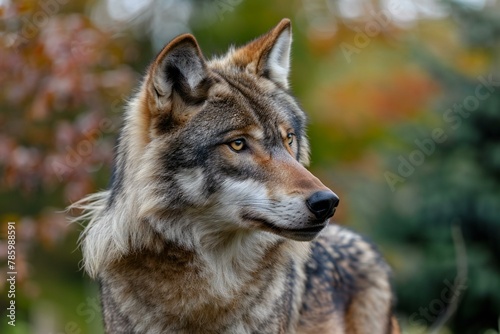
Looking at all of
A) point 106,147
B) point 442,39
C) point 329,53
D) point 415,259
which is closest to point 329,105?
point 329,53

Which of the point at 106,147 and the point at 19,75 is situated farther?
the point at 106,147

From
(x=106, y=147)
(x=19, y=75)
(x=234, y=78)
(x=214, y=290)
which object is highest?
(x=234, y=78)

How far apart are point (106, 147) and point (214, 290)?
4237mm

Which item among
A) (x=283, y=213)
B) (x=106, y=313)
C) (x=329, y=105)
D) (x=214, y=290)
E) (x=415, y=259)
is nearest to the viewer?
(x=283, y=213)

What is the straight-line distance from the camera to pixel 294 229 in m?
3.99

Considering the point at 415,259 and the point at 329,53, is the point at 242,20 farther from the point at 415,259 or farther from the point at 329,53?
the point at 415,259

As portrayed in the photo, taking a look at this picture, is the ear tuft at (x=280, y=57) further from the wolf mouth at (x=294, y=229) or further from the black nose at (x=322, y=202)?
the black nose at (x=322, y=202)

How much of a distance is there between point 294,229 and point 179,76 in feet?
3.91

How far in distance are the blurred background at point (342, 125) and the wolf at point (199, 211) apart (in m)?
2.27

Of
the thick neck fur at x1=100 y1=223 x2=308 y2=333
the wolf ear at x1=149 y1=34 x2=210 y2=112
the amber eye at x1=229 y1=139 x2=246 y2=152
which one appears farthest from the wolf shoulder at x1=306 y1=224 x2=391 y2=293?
the wolf ear at x1=149 y1=34 x2=210 y2=112

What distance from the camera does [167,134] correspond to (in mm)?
4293

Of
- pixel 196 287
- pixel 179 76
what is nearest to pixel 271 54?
pixel 179 76

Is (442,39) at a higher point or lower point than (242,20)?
higher

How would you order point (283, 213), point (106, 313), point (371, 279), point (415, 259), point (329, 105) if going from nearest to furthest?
point (283, 213)
point (106, 313)
point (371, 279)
point (415, 259)
point (329, 105)
